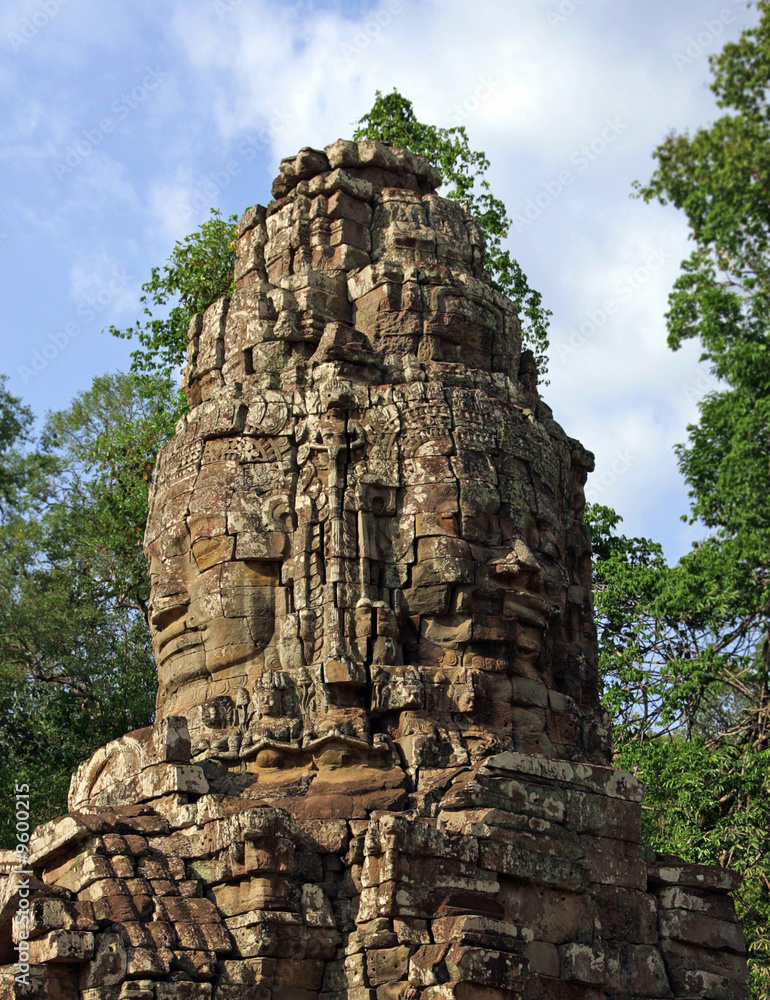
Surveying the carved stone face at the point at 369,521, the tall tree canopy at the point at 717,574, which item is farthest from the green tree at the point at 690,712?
the carved stone face at the point at 369,521

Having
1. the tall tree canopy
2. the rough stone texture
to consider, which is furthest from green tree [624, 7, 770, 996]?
the rough stone texture

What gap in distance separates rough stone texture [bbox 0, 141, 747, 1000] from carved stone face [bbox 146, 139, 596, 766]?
29mm

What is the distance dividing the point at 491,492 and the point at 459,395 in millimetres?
1088

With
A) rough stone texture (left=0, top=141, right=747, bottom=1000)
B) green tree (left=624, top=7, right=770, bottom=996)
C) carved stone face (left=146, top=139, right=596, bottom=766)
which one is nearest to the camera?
rough stone texture (left=0, top=141, right=747, bottom=1000)

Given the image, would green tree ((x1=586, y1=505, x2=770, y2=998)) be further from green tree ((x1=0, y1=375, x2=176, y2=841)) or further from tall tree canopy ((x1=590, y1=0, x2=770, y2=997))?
green tree ((x1=0, y1=375, x2=176, y2=841))

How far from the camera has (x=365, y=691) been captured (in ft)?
41.3

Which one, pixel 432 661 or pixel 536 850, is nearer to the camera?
pixel 536 850

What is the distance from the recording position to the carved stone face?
12.6m

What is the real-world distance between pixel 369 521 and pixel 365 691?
1.61 meters

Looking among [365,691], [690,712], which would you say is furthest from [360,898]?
[690,712]

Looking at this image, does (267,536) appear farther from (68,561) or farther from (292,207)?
(68,561)

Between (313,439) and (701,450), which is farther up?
(701,450)

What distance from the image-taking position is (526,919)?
11375mm

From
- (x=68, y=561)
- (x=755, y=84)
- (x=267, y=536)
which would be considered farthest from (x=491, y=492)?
(x=68, y=561)
